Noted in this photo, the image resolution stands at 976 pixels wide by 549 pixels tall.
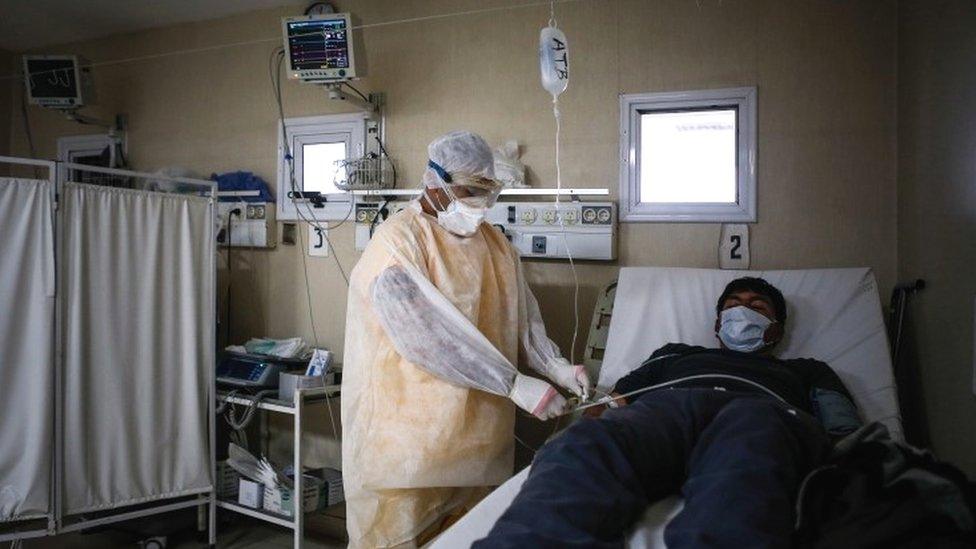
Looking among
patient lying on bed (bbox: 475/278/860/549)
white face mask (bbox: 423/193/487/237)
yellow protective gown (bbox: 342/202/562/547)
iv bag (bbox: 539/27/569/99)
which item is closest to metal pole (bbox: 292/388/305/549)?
yellow protective gown (bbox: 342/202/562/547)

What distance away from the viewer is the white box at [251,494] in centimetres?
252

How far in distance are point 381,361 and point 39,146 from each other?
11.4 ft

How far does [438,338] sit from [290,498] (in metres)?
1.30

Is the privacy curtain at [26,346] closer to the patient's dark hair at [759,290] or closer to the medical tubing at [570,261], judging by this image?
the medical tubing at [570,261]

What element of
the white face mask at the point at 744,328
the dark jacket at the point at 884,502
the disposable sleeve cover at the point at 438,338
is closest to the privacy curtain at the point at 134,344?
the disposable sleeve cover at the point at 438,338

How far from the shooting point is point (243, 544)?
8.85 ft

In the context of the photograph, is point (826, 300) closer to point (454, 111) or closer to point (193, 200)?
point (454, 111)

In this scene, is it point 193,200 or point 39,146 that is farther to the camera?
point 39,146

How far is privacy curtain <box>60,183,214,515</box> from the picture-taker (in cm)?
224

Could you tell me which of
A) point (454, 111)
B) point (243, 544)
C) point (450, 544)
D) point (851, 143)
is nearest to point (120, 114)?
point (454, 111)

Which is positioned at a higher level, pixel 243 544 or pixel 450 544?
pixel 450 544

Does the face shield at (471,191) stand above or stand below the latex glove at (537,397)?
above

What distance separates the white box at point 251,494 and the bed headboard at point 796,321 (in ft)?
5.17

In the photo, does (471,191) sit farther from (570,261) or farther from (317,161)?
(317,161)
